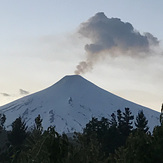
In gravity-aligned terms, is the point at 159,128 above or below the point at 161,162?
above

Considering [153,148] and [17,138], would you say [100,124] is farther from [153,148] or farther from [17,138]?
[153,148]

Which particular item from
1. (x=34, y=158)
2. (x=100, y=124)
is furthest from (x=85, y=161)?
(x=100, y=124)

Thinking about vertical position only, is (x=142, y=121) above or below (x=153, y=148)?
above

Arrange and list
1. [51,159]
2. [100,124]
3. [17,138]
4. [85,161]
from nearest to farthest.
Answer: [51,159], [85,161], [17,138], [100,124]

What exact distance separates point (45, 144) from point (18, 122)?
47.9 meters

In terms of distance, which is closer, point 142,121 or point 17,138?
point 17,138

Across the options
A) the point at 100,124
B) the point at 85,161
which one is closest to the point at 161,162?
the point at 85,161

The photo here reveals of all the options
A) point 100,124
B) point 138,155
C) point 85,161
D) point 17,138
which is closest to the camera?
point 85,161

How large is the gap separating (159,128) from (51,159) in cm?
956

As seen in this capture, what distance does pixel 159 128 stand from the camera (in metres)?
21.9

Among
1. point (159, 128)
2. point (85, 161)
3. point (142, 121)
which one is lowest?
point (85, 161)

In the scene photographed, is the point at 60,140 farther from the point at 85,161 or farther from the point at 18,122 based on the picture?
the point at 18,122

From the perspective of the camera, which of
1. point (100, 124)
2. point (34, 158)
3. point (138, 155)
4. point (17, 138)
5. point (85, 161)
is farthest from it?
point (100, 124)

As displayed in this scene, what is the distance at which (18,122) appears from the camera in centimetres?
6128
